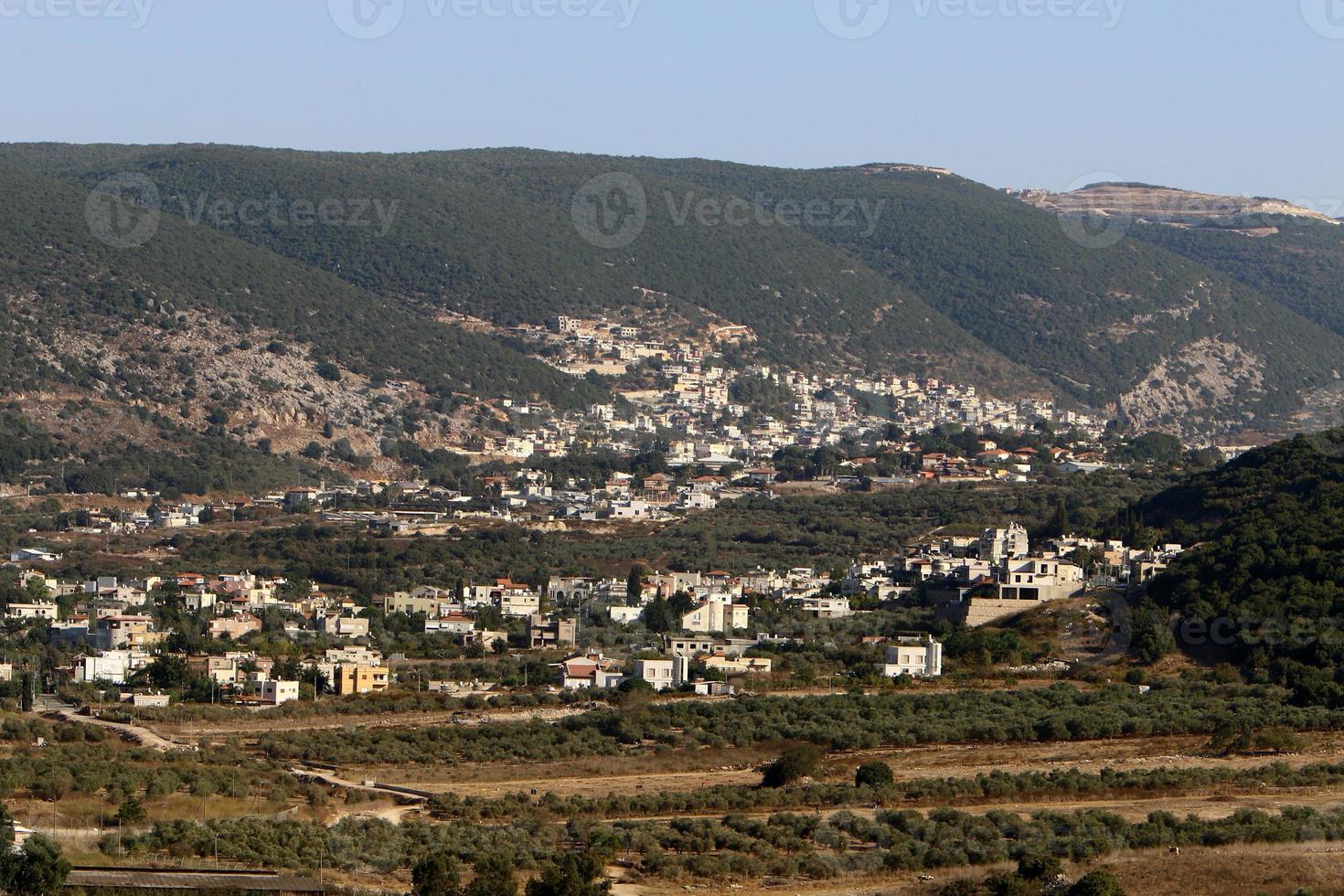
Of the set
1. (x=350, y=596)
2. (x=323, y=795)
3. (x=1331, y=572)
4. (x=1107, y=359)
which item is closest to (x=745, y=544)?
(x=350, y=596)

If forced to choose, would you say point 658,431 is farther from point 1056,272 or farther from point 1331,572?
point 1331,572

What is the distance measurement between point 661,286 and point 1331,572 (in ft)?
291

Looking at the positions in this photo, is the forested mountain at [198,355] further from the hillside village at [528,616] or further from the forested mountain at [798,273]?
the hillside village at [528,616]

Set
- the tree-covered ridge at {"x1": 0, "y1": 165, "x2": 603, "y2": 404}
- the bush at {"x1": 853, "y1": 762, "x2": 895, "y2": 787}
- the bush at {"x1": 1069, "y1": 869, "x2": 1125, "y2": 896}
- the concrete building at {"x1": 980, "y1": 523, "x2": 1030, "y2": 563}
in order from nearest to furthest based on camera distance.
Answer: the bush at {"x1": 1069, "y1": 869, "x2": 1125, "y2": 896} → the bush at {"x1": 853, "y1": 762, "x2": 895, "y2": 787} → the concrete building at {"x1": 980, "y1": 523, "x2": 1030, "y2": 563} → the tree-covered ridge at {"x1": 0, "y1": 165, "x2": 603, "y2": 404}

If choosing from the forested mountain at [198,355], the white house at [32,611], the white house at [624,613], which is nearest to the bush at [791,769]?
the white house at [624,613]

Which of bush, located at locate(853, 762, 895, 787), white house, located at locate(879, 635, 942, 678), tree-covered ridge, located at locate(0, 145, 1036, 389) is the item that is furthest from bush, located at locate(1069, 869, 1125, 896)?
tree-covered ridge, located at locate(0, 145, 1036, 389)

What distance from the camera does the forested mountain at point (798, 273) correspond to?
12612 cm

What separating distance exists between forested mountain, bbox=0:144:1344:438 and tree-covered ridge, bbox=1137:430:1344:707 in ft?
179

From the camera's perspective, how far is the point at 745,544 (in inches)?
2719

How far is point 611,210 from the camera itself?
143750 mm
